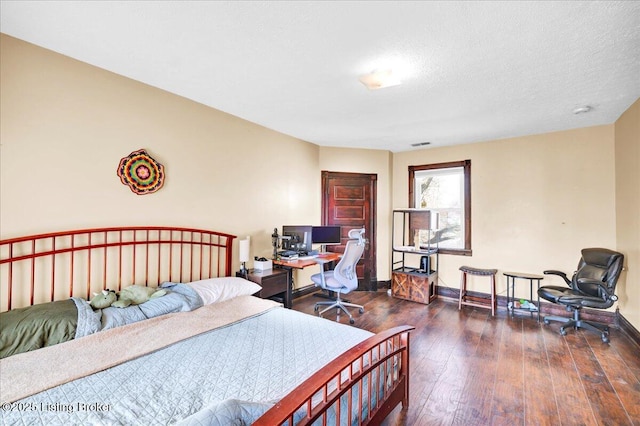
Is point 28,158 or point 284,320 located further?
point 284,320

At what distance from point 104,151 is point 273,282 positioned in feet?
6.95

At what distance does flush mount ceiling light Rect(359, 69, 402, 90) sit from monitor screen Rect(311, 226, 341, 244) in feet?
7.68

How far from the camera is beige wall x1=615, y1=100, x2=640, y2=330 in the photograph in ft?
9.75

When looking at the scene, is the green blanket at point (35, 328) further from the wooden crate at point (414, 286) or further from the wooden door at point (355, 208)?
the wooden crate at point (414, 286)

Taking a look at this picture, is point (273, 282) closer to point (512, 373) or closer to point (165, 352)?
point (165, 352)

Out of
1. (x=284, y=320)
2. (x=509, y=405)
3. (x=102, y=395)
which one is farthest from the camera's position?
(x=284, y=320)

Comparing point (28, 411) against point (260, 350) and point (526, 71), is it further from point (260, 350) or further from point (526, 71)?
point (526, 71)

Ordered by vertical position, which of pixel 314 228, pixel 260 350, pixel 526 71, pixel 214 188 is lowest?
pixel 260 350

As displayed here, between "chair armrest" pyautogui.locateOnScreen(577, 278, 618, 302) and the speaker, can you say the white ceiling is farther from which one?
the speaker

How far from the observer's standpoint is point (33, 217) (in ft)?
6.89

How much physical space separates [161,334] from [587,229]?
513 cm

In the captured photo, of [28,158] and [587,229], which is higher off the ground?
[28,158]

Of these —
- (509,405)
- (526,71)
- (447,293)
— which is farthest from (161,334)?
(447,293)

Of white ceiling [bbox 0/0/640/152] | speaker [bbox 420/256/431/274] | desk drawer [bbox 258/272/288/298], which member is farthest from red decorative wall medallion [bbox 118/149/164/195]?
speaker [bbox 420/256/431/274]
